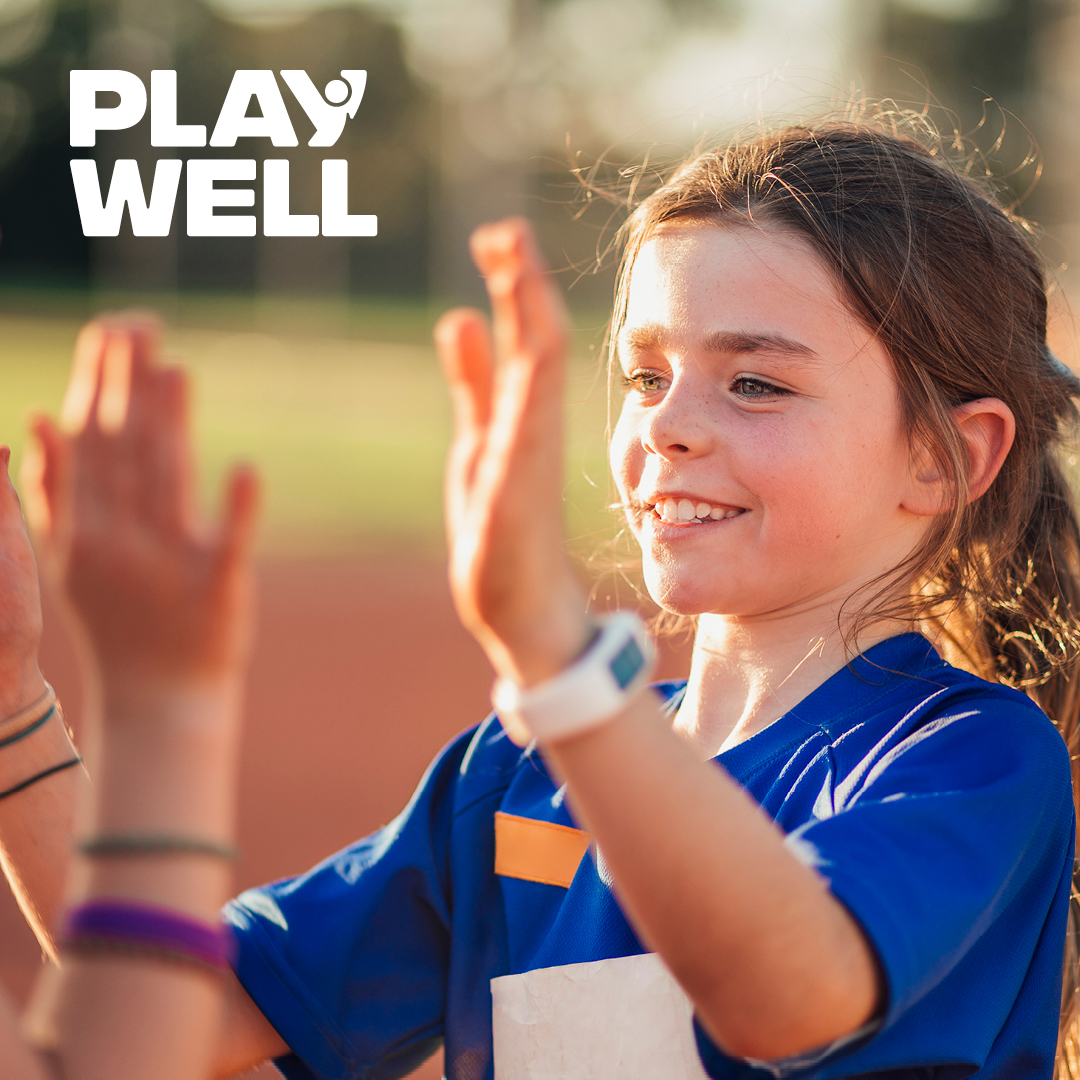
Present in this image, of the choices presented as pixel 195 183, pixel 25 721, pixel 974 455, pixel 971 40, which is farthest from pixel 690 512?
pixel 971 40

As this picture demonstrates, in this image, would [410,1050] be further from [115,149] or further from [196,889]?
[115,149]

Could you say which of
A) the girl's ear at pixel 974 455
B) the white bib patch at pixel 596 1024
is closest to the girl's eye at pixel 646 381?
the girl's ear at pixel 974 455

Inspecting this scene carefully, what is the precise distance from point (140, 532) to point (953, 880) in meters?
0.70

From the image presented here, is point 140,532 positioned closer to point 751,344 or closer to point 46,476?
point 46,476

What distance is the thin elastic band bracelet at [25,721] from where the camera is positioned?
1355mm

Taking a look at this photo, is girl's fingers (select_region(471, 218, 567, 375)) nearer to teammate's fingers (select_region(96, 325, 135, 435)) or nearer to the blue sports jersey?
teammate's fingers (select_region(96, 325, 135, 435))

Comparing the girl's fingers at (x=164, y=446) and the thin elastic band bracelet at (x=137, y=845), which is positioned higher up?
the girl's fingers at (x=164, y=446)

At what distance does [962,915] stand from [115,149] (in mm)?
19994

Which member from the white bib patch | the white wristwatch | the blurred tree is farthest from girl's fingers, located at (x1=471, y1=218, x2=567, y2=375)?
the blurred tree

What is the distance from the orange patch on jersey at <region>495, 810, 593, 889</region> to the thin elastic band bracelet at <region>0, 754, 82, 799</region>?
482 mm

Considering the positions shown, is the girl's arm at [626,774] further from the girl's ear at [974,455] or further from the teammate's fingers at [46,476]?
the girl's ear at [974,455]

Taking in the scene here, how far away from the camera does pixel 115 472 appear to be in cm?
74

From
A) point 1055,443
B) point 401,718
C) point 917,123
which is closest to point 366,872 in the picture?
point 1055,443

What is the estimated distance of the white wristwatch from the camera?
88cm
